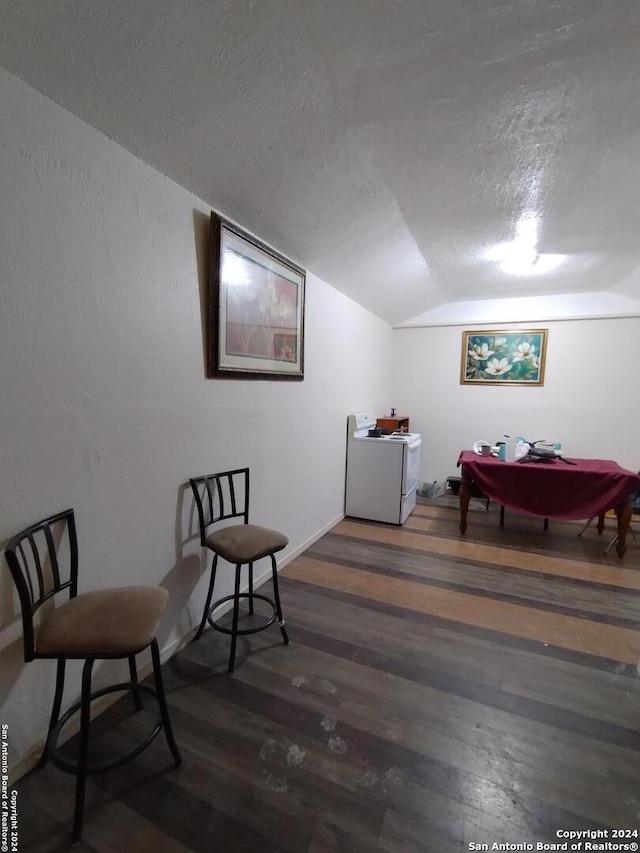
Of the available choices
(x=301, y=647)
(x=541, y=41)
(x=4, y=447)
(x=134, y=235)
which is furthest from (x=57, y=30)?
(x=301, y=647)

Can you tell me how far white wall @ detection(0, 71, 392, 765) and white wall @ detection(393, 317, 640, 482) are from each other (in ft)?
11.1

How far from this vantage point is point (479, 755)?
1382mm

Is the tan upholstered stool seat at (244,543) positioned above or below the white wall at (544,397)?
below

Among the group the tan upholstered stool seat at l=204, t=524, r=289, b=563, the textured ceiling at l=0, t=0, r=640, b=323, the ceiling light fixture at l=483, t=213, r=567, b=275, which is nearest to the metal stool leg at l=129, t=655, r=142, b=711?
the tan upholstered stool seat at l=204, t=524, r=289, b=563

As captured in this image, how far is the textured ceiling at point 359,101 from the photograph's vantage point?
113cm

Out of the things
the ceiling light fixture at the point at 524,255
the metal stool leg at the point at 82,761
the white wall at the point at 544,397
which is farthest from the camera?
the white wall at the point at 544,397

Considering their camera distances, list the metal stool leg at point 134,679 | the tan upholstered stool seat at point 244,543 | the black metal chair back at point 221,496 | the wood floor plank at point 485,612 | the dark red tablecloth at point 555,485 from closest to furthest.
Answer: the metal stool leg at point 134,679 < the tan upholstered stool seat at point 244,543 < the black metal chair back at point 221,496 < the wood floor plank at point 485,612 < the dark red tablecloth at point 555,485

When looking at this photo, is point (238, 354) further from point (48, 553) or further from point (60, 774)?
point (60, 774)

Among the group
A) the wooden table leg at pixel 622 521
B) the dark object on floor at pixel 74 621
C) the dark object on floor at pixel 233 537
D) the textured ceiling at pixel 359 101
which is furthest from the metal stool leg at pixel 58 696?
the wooden table leg at pixel 622 521

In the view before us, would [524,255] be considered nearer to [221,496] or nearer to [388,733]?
[221,496]

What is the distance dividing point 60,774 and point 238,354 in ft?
6.32

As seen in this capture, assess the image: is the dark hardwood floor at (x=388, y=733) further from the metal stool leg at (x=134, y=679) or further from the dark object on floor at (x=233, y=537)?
the dark object on floor at (x=233, y=537)

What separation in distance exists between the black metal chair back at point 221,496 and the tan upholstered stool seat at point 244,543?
0.09 metres

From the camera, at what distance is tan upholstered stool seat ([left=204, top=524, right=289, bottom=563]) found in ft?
5.80
